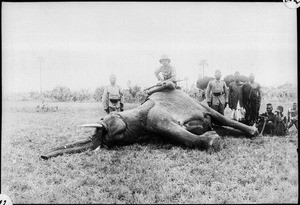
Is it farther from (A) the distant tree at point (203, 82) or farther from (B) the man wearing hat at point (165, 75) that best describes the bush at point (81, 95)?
(A) the distant tree at point (203, 82)

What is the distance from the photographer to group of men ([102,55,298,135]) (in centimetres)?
664

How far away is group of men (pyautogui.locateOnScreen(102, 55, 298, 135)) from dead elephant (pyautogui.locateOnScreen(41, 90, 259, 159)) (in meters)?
0.46

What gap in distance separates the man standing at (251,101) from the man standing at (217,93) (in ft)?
1.75

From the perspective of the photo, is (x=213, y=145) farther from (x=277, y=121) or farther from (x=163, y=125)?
(x=277, y=121)

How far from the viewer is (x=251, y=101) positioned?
776 cm

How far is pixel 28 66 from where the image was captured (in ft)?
19.7

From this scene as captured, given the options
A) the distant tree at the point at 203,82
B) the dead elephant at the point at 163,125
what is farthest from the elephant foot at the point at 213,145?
the distant tree at the point at 203,82

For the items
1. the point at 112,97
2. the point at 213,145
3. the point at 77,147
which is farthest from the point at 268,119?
the point at 77,147

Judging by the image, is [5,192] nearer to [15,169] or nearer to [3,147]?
[15,169]

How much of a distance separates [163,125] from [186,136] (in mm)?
501

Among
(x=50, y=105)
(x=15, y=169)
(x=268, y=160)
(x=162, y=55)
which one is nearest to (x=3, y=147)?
(x=15, y=169)

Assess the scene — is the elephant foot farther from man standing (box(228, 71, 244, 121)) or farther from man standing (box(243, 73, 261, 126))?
man standing (box(228, 71, 244, 121))

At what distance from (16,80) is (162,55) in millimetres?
2882

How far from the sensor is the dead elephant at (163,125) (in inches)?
214
